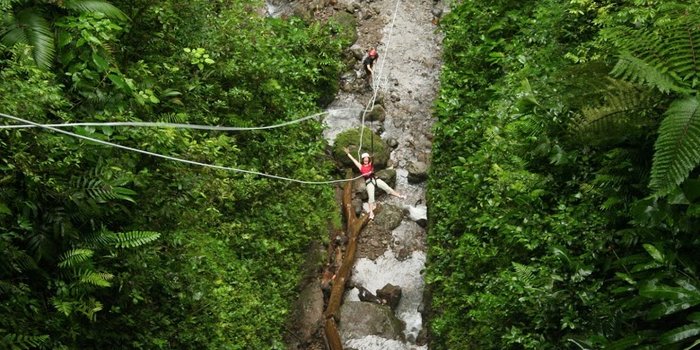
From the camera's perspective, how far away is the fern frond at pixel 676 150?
377 cm

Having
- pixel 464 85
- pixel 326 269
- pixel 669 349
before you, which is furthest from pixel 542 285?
pixel 464 85

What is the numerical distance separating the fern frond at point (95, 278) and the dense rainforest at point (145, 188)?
0.02 metres

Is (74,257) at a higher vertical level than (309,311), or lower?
higher

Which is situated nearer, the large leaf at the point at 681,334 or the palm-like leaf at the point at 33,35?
the large leaf at the point at 681,334

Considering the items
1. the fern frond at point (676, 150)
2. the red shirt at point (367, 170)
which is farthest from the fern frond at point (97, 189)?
the red shirt at point (367, 170)

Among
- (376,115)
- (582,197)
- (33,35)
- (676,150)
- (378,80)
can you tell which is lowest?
(376,115)

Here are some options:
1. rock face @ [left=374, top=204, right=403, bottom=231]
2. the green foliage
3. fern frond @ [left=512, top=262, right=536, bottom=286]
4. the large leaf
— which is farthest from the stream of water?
the green foliage

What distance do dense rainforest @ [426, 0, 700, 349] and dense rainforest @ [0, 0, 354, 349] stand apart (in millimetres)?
2633

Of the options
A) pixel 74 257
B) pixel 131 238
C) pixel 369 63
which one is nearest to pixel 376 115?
pixel 369 63

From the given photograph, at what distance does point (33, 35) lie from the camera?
498cm

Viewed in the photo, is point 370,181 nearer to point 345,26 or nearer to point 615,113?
point 615,113

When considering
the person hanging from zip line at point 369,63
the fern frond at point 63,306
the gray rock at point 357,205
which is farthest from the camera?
the person hanging from zip line at point 369,63

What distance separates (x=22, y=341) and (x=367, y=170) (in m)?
6.02

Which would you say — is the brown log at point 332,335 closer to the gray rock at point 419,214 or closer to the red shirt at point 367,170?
the gray rock at point 419,214
